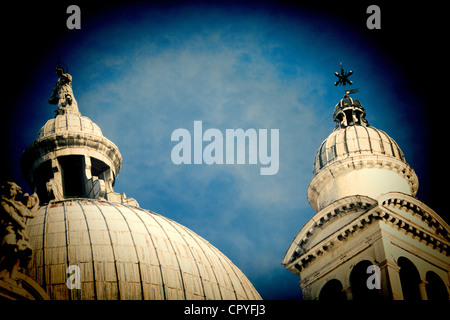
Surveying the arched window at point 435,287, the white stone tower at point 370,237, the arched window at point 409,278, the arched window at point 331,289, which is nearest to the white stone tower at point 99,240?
the white stone tower at point 370,237

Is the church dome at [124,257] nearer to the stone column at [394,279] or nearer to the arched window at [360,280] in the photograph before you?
the arched window at [360,280]

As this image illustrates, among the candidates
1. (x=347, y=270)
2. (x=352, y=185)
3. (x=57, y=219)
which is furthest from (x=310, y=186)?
(x=57, y=219)

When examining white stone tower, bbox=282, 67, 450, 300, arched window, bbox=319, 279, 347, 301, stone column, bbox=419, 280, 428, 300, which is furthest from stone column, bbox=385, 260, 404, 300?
arched window, bbox=319, 279, 347, 301

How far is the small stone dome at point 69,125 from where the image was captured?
61.9 meters

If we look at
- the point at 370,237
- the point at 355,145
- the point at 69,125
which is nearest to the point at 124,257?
the point at 370,237

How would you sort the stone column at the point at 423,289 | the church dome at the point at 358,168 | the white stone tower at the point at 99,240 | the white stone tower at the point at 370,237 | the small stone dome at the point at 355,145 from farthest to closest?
the small stone dome at the point at 355,145, the church dome at the point at 358,168, the white stone tower at the point at 99,240, the white stone tower at the point at 370,237, the stone column at the point at 423,289

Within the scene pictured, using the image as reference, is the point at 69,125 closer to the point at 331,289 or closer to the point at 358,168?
the point at 358,168

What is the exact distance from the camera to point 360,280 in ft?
155

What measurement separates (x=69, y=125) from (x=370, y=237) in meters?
21.4

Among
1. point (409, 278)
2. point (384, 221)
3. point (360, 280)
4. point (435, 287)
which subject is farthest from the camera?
point (435, 287)

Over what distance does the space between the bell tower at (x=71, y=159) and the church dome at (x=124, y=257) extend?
14.7ft

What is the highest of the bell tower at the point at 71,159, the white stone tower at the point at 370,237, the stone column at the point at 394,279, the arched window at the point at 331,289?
the bell tower at the point at 71,159

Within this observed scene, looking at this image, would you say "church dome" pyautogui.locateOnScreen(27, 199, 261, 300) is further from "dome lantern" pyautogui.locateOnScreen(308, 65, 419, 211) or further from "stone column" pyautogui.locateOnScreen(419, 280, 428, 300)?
"stone column" pyautogui.locateOnScreen(419, 280, 428, 300)

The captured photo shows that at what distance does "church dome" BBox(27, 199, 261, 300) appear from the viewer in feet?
155
